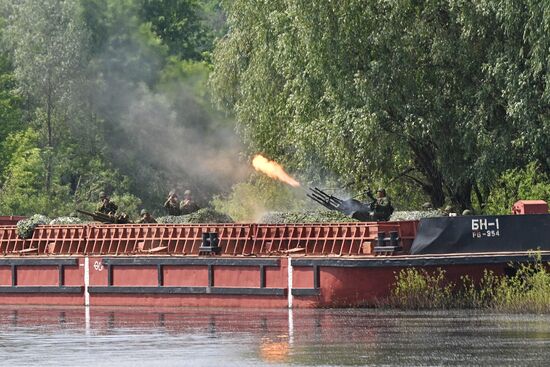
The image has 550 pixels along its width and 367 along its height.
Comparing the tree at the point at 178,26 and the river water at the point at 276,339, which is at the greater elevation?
the tree at the point at 178,26

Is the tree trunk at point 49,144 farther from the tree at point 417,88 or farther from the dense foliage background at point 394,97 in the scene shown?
the tree at point 417,88

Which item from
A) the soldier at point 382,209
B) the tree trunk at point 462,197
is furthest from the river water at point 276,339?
the tree trunk at point 462,197

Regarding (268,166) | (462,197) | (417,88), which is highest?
(417,88)

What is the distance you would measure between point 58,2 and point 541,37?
40605 mm

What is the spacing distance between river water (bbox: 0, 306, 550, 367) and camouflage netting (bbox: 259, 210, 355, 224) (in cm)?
429

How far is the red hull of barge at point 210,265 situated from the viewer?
32.4 meters

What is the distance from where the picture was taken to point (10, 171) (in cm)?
7081

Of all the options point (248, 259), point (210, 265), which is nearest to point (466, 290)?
point (248, 259)

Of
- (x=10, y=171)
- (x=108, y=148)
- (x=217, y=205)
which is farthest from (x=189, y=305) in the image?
(x=108, y=148)

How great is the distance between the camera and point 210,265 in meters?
35.1

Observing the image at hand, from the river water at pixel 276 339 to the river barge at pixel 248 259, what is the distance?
2.37 feet

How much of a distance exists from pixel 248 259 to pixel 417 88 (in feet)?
26.7

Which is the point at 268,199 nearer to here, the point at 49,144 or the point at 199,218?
the point at 199,218

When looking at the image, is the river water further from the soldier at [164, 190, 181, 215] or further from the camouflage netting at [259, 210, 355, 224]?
the soldier at [164, 190, 181, 215]
